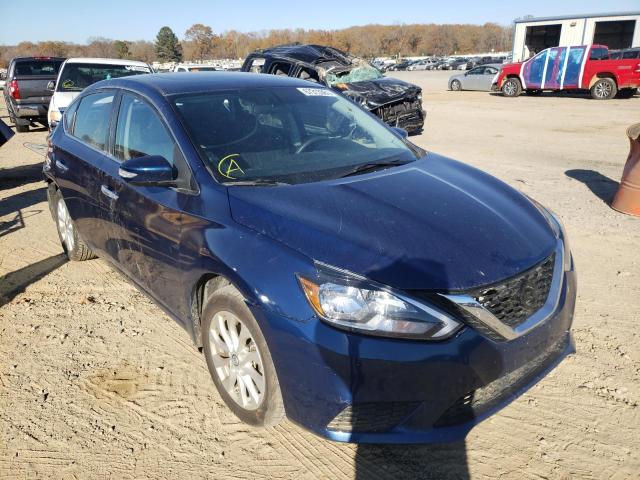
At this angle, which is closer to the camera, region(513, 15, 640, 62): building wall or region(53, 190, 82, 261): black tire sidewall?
region(53, 190, 82, 261): black tire sidewall

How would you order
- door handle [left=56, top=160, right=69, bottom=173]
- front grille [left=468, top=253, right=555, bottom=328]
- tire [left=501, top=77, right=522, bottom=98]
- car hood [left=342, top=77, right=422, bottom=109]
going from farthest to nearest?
tire [left=501, top=77, right=522, bottom=98], car hood [left=342, top=77, right=422, bottom=109], door handle [left=56, top=160, right=69, bottom=173], front grille [left=468, top=253, right=555, bottom=328]

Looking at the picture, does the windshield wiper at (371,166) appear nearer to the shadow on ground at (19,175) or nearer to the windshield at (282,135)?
the windshield at (282,135)

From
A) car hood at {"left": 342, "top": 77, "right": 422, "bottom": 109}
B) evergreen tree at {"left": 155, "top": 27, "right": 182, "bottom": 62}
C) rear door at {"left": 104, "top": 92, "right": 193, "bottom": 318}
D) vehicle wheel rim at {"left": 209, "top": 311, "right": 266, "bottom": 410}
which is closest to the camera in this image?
vehicle wheel rim at {"left": 209, "top": 311, "right": 266, "bottom": 410}

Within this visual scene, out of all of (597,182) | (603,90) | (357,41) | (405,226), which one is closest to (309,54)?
(597,182)

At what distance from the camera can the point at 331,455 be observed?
8.03ft

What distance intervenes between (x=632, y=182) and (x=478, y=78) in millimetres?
22810

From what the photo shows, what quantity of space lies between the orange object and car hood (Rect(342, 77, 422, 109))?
17.5 ft

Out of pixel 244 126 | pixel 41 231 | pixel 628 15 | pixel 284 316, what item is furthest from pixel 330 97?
pixel 628 15

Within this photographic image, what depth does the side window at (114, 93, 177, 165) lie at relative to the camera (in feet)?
9.88

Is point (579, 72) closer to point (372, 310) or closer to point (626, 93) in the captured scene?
point (626, 93)

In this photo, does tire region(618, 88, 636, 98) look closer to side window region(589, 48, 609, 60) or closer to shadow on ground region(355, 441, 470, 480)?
side window region(589, 48, 609, 60)

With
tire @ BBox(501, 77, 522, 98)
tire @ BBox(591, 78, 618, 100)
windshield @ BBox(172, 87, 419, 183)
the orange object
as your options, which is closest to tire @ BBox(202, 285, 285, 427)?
windshield @ BBox(172, 87, 419, 183)

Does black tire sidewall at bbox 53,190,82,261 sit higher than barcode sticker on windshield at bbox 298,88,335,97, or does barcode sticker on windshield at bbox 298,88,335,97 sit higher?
barcode sticker on windshield at bbox 298,88,335,97

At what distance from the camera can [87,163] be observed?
378cm
